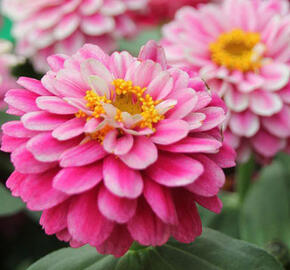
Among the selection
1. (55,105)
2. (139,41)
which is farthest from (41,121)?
(139,41)

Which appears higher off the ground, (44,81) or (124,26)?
(44,81)

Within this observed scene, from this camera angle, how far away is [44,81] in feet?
1.27

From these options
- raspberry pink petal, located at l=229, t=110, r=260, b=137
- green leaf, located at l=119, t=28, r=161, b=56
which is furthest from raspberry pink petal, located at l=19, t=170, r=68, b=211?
green leaf, located at l=119, t=28, r=161, b=56

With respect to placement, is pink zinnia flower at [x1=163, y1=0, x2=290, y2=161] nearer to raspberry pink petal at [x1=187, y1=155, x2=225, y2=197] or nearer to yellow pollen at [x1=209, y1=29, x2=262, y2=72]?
yellow pollen at [x1=209, y1=29, x2=262, y2=72]

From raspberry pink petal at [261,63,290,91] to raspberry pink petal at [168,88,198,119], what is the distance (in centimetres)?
25

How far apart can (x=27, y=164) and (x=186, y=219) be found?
4.9 inches

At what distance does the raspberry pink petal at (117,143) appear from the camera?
0.34m

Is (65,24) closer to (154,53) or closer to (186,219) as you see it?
(154,53)

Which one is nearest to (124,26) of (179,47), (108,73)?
(179,47)

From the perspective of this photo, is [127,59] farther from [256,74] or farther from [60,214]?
[256,74]

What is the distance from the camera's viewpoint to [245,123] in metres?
0.61

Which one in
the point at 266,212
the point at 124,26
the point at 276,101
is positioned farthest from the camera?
the point at 124,26

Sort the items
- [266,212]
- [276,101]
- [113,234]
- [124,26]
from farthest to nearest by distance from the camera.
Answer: [124,26]
[266,212]
[276,101]
[113,234]

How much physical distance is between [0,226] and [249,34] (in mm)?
529
